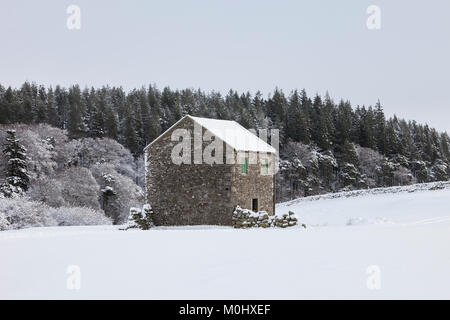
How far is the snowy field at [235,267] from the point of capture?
7.13 m

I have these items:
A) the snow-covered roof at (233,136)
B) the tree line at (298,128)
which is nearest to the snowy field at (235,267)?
the snow-covered roof at (233,136)

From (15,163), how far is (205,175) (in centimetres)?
2057

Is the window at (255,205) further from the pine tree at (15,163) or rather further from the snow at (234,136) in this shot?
the pine tree at (15,163)

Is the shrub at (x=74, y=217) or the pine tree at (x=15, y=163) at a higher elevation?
the pine tree at (x=15, y=163)

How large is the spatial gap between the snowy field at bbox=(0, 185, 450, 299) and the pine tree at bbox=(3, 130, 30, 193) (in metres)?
26.0

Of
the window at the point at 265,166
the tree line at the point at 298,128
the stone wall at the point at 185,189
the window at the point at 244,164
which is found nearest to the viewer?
the stone wall at the point at 185,189

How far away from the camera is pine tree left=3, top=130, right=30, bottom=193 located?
37.5 meters

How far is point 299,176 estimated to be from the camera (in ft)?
216

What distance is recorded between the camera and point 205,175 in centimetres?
2528

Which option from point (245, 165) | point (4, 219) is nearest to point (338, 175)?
point (245, 165)

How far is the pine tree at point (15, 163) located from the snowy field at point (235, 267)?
26.0 metres

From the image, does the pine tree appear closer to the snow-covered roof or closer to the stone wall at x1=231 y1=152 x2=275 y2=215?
the snow-covered roof

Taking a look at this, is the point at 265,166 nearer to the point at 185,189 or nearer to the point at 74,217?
the point at 185,189

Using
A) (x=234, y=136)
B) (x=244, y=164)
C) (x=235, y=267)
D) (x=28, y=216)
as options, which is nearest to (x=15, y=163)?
(x=28, y=216)
